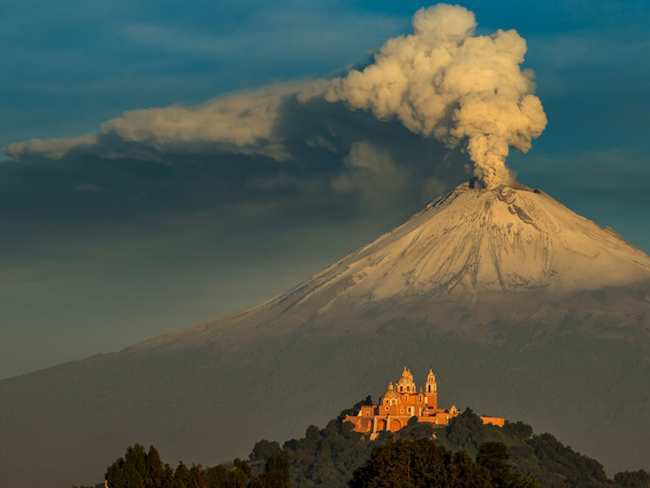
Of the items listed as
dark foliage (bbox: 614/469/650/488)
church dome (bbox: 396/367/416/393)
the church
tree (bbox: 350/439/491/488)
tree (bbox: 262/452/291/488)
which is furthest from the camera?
church dome (bbox: 396/367/416/393)

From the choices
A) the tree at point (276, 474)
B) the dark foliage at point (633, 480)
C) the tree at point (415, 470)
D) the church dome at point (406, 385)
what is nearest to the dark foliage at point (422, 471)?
the tree at point (415, 470)

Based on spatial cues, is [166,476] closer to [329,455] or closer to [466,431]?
[466,431]

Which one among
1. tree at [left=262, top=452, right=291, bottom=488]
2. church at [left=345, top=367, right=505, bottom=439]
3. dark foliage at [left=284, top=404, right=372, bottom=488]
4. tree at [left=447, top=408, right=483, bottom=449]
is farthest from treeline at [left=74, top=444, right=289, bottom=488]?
church at [left=345, top=367, right=505, bottom=439]

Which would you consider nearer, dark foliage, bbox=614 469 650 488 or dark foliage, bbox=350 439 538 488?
dark foliage, bbox=350 439 538 488

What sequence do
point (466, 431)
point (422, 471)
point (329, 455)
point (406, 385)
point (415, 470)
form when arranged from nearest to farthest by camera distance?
1. point (422, 471)
2. point (415, 470)
3. point (466, 431)
4. point (329, 455)
5. point (406, 385)

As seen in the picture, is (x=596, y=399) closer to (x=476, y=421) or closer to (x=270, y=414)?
(x=270, y=414)

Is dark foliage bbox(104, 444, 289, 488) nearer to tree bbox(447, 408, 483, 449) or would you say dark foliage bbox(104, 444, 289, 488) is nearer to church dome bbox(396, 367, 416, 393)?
tree bbox(447, 408, 483, 449)

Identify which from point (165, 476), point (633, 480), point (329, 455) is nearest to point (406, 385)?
point (329, 455)

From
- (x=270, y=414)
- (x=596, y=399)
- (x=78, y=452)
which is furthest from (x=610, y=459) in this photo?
(x=78, y=452)
